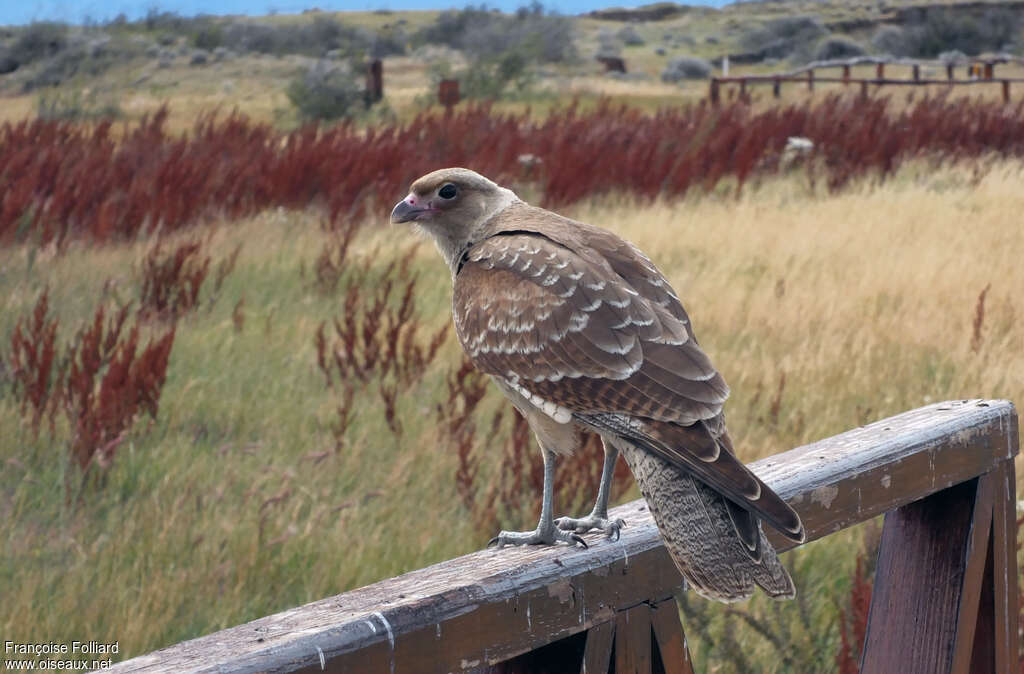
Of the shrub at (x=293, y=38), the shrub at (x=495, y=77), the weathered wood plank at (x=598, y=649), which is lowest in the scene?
the shrub at (x=293, y=38)

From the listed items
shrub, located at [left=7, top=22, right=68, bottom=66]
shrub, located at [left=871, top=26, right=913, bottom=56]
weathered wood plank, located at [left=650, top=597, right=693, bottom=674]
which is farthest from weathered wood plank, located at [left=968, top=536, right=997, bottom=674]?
shrub, located at [left=871, top=26, right=913, bottom=56]

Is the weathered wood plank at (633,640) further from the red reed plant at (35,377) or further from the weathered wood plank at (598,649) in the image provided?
the red reed plant at (35,377)

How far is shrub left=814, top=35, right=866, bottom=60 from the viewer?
59219 mm

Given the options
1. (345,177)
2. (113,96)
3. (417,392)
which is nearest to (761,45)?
(113,96)

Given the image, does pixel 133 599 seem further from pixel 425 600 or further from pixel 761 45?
pixel 761 45

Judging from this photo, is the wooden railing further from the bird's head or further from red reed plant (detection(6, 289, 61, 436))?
red reed plant (detection(6, 289, 61, 436))

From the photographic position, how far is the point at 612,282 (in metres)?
2.19

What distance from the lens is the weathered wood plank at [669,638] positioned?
184cm

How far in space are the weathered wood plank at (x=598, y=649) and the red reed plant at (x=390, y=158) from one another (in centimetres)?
686

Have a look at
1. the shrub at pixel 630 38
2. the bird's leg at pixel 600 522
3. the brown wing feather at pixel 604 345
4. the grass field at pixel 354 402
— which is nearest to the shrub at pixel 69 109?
the grass field at pixel 354 402

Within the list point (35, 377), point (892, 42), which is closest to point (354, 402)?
point (35, 377)

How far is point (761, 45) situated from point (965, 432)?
Answer: 223ft

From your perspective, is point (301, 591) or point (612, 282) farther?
point (301, 591)

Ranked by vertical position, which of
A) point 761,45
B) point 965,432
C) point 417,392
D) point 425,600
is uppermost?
point 425,600
